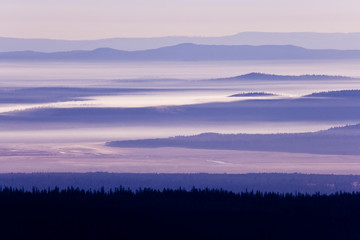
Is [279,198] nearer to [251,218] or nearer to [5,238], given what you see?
[251,218]

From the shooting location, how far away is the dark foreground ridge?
20.8 meters

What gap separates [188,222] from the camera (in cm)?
2183

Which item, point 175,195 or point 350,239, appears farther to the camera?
point 175,195

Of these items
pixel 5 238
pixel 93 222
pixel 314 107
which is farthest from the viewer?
pixel 314 107

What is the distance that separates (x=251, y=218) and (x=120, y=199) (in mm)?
2943

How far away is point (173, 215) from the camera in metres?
22.2

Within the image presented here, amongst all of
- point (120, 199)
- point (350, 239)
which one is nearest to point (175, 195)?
point (120, 199)

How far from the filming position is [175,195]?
24797mm

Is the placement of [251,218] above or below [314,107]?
below

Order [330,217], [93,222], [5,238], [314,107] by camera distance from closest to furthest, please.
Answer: [5,238] < [93,222] < [330,217] < [314,107]

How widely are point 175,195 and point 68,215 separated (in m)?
3.69

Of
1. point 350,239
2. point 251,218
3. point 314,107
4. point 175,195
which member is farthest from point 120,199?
point 314,107

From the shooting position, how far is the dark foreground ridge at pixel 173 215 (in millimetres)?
20797

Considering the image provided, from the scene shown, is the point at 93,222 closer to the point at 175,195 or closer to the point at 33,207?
the point at 33,207
